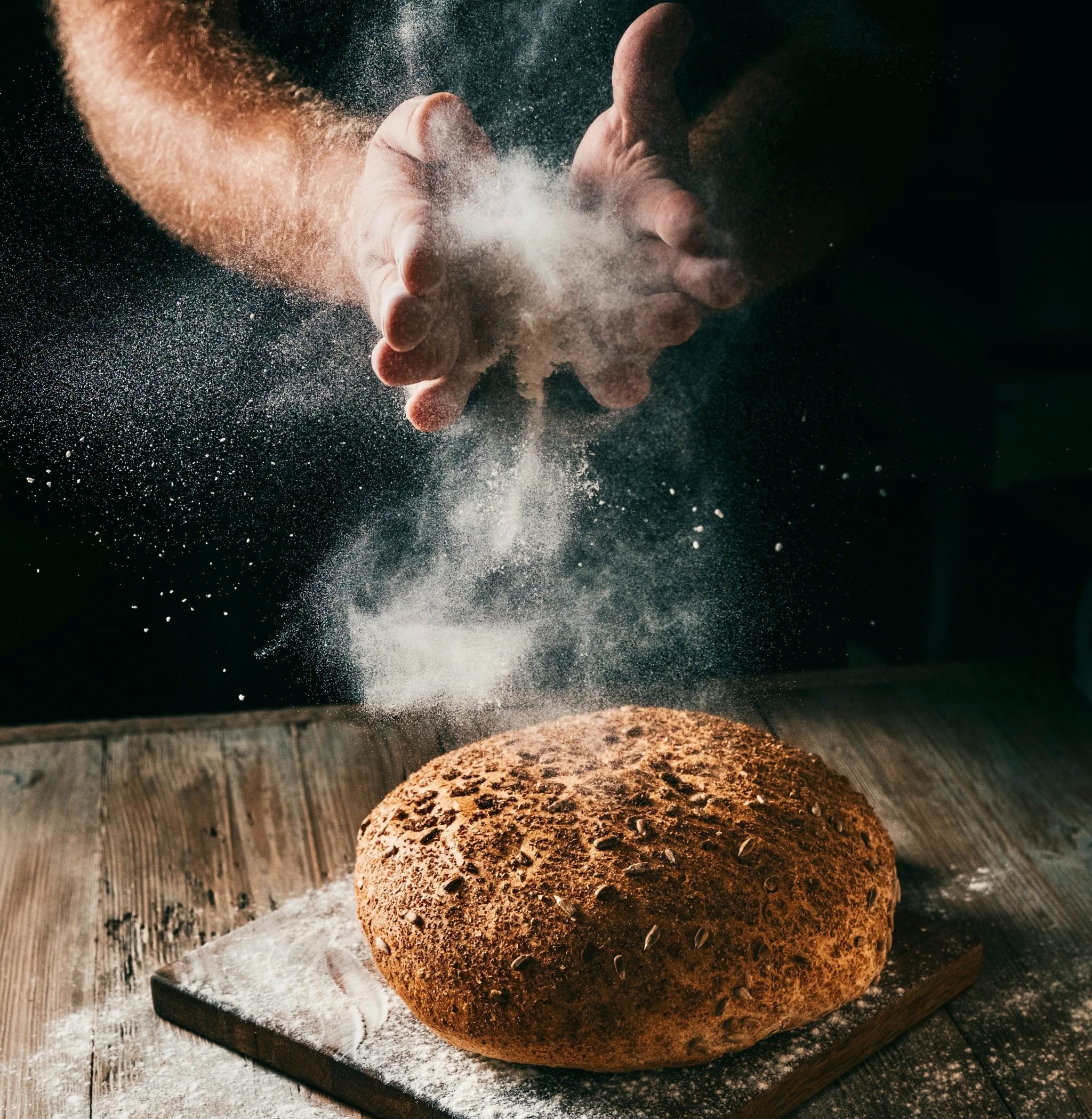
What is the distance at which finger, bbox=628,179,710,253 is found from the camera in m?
1.05

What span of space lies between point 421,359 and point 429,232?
0.12 meters

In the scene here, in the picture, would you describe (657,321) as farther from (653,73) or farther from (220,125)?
(220,125)

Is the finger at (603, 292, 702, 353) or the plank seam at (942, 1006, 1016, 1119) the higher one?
the finger at (603, 292, 702, 353)

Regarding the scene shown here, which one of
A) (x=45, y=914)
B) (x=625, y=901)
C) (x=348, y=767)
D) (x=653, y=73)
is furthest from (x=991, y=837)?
(x=45, y=914)

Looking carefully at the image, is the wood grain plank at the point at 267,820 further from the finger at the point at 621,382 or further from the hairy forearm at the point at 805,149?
the hairy forearm at the point at 805,149

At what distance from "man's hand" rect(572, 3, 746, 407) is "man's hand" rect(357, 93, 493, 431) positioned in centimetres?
11

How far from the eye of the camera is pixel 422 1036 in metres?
1.03

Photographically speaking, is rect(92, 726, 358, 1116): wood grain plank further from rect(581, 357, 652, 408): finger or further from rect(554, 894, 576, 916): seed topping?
rect(581, 357, 652, 408): finger

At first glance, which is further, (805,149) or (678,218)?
(805,149)

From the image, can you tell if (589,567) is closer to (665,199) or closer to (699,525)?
(699,525)

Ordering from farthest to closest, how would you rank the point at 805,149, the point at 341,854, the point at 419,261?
the point at 805,149, the point at 341,854, the point at 419,261

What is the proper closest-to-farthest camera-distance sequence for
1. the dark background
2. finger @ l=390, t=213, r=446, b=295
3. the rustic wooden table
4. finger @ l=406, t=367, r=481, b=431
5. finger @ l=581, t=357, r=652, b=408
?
finger @ l=390, t=213, r=446, b=295 < the rustic wooden table < finger @ l=406, t=367, r=481, b=431 < finger @ l=581, t=357, r=652, b=408 < the dark background

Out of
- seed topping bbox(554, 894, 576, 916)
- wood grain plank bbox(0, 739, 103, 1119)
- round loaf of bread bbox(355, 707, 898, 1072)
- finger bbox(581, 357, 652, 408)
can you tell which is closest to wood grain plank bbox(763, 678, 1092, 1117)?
round loaf of bread bbox(355, 707, 898, 1072)

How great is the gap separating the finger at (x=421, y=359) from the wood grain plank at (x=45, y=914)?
63 cm
